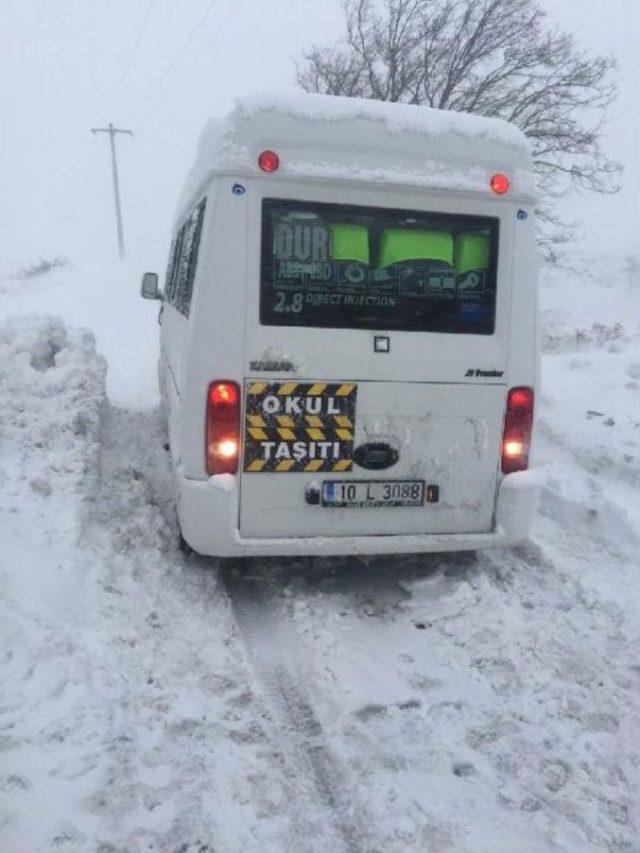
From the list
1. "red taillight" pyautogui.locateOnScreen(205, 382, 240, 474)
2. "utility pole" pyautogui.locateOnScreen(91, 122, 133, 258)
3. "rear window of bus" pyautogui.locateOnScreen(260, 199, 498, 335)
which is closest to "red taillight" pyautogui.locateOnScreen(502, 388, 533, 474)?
"rear window of bus" pyautogui.locateOnScreen(260, 199, 498, 335)

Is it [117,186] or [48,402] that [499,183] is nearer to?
[48,402]

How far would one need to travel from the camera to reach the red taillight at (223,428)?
4156 mm

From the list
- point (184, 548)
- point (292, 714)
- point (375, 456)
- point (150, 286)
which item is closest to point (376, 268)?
point (375, 456)

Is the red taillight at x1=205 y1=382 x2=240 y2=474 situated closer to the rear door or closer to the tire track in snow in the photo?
the rear door

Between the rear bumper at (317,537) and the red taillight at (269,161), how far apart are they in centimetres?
176

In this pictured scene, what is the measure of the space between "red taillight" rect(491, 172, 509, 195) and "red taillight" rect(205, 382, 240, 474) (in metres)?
1.91

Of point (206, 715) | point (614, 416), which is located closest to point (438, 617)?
point (206, 715)

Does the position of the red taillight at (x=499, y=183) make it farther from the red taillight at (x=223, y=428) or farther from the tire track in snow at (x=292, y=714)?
the tire track in snow at (x=292, y=714)

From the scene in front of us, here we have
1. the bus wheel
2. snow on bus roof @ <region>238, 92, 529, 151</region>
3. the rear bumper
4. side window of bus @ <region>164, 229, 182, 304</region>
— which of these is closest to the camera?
snow on bus roof @ <region>238, 92, 529, 151</region>

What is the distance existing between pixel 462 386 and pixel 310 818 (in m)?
2.58

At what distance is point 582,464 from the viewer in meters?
6.94

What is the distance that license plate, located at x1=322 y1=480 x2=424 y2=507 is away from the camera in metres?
4.43

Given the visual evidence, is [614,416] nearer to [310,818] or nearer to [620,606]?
[620,606]

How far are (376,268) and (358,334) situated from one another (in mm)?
407
